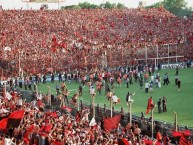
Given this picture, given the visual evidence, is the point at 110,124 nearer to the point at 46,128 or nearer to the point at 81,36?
the point at 46,128

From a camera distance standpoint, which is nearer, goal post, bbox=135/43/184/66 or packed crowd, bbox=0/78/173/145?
packed crowd, bbox=0/78/173/145

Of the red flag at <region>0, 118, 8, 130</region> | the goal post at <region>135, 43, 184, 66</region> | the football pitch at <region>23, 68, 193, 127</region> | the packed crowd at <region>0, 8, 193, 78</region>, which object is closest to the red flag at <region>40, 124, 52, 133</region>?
the red flag at <region>0, 118, 8, 130</region>

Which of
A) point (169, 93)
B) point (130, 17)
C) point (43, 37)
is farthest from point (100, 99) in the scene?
point (130, 17)

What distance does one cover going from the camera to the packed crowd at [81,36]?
165 ft

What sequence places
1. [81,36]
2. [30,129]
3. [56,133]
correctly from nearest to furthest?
[56,133], [30,129], [81,36]

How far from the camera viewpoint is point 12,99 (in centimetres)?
2830

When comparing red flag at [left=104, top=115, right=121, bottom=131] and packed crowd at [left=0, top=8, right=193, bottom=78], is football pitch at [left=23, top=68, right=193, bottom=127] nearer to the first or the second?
red flag at [left=104, top=115, right=121, bottom=131]

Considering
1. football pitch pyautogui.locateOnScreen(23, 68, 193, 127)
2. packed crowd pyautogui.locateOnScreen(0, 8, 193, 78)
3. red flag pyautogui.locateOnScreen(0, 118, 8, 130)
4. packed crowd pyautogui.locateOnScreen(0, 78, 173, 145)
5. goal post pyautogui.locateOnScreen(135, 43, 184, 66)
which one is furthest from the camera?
goal post pyautogui.locateOnScreen(135, 43, 184, 66)

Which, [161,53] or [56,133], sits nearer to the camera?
[56,133]

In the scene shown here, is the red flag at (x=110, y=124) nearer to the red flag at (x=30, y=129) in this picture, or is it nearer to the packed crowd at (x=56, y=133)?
the packed crowd at (x=56, y=133)

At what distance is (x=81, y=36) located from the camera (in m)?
61.0

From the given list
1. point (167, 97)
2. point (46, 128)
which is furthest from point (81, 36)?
point (46, 128)

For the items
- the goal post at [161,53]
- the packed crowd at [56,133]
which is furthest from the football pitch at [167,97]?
the packed crowd at [56,133]

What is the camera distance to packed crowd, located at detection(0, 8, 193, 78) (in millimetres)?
50375
